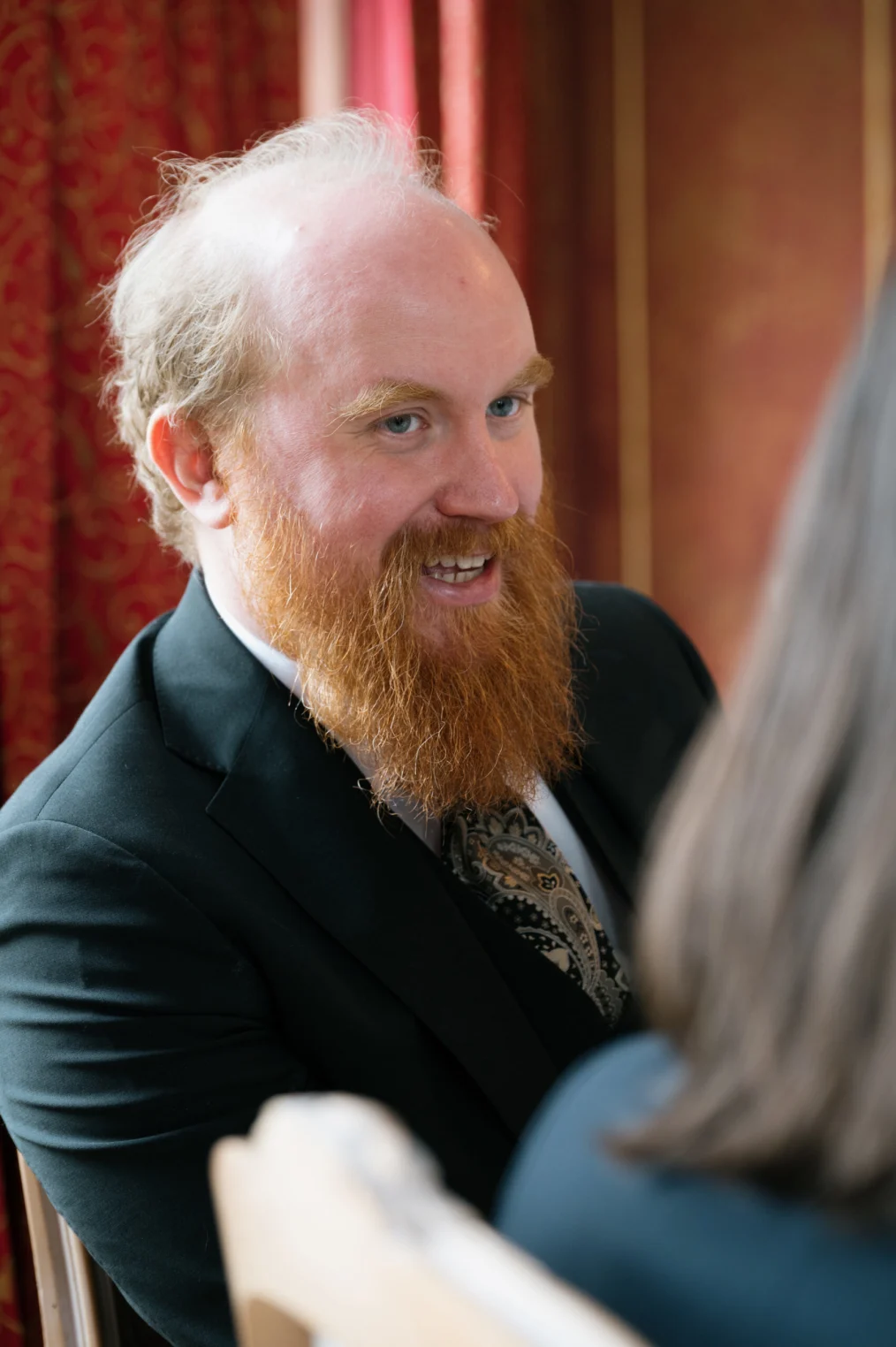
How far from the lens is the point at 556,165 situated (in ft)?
12.7

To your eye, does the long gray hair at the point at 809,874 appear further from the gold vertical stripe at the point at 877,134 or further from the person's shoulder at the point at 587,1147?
the gold vertical stripe at the point at 877,134

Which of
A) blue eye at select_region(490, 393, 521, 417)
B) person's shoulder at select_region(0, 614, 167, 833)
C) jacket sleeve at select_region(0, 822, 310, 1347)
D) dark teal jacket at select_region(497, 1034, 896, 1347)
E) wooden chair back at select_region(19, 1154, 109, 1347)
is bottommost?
wooden chair back at select_region(19, 1154, 109, 1347)

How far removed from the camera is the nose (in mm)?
1577

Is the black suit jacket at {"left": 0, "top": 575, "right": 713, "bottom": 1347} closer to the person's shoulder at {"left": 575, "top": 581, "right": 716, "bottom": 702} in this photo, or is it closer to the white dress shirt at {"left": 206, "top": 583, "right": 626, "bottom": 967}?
the white dress shirt at {"left": 206, "top": 583, "right": 626, "bottom": 967}

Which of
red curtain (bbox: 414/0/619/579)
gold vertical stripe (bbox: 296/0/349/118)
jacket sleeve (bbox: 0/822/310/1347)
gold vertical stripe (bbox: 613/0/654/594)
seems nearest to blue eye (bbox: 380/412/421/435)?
jacket sleeve (bbox: 0/822/310/1347)

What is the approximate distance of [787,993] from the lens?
2.01ft

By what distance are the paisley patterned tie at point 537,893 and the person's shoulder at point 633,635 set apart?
38 centimetres

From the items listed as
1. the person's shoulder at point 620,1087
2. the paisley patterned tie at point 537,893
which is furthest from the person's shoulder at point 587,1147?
the paisley patterned tie at point 537,893

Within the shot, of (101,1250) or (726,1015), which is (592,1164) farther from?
(101,1250)

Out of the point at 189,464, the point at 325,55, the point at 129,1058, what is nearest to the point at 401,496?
the point at 189,464

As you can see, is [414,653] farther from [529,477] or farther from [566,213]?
[566,213]

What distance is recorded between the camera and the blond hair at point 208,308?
1592 millimetres

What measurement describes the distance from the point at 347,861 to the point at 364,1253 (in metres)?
0.87

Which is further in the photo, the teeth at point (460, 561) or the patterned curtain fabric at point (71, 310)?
the patterned curtain fabric at point (71, 310)
